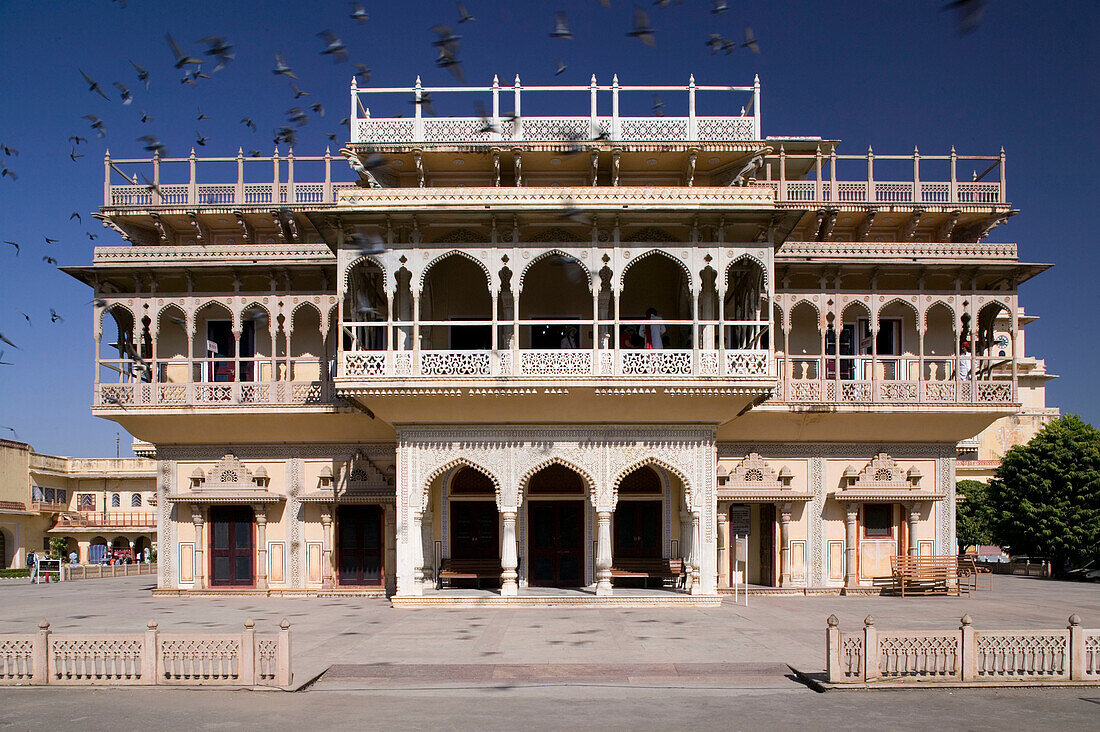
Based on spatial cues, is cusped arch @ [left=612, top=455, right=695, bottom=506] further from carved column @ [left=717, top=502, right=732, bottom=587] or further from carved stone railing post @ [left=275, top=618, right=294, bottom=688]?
carved stone railing post @ [left=275, top=618, right=294, bottom=688]

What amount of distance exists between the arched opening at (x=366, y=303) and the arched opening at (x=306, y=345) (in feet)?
2.90

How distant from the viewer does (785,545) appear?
977 inches

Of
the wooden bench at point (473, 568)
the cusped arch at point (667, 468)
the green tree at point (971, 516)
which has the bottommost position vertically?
the green tree at point (971, 516)

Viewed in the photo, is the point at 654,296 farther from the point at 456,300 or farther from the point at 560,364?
the point at 456,300

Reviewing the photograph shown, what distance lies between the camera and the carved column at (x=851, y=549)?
81.4ft

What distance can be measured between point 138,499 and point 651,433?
47.9 meters

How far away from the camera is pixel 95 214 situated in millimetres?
26938

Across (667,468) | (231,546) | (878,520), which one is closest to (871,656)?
(667,468)

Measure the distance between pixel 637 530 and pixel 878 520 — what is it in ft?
22.3

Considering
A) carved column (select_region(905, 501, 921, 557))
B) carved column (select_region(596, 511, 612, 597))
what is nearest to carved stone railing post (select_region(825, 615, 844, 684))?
carved column (select_region(596, 511, 612, 597))

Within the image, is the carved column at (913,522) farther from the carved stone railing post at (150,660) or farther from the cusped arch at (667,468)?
the carved stone railing post at (150,660)

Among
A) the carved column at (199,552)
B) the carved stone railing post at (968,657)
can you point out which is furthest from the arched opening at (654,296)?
the carved stone railing post at (968,657)

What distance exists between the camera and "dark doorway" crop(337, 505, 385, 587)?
82.5 ft

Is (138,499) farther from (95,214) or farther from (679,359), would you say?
(679,359)
